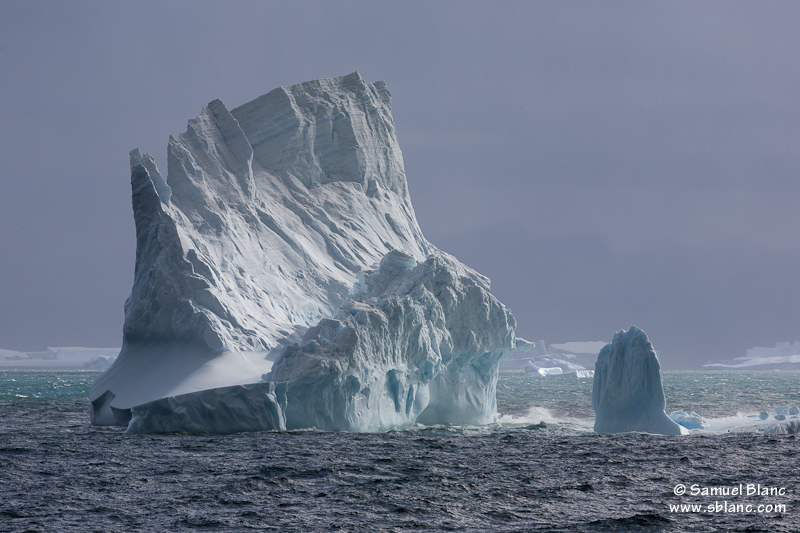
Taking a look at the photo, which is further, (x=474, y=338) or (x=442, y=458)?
(x=474, y=338)

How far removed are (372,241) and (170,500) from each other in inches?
715

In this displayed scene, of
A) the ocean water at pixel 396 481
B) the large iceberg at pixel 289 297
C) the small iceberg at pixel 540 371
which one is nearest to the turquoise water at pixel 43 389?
the large iceberg at pixel 289 297

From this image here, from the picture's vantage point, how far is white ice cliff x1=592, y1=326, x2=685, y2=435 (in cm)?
2178

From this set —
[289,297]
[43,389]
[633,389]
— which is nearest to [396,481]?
[633,389]

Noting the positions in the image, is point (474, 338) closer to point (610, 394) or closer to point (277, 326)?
point (610, 394)

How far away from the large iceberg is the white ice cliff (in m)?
3.90

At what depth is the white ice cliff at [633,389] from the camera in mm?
21781

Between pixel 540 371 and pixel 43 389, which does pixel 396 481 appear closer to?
pixel 43 389

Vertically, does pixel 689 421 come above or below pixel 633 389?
below

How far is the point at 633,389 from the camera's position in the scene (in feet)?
72.3

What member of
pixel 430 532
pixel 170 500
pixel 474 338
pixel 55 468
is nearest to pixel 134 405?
pixel 55 468

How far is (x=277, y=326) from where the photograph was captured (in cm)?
2347

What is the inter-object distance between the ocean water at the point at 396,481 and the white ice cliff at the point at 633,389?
83 cm

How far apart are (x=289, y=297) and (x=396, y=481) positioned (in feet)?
38.7
